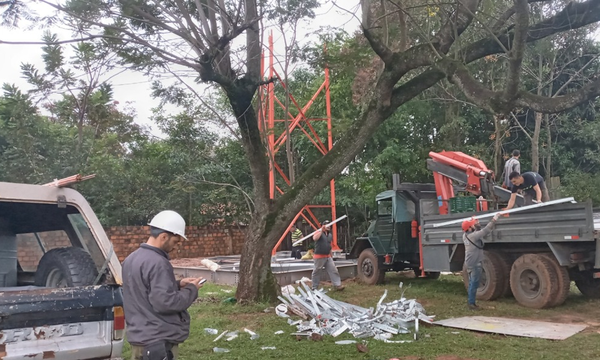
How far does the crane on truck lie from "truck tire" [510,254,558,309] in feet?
0.05

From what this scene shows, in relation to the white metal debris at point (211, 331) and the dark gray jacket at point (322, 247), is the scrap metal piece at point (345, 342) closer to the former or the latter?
the white metal debris at point (211, 331)

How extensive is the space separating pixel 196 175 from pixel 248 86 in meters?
12.5

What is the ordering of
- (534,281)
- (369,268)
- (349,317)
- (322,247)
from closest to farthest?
1. (349,317)
2. (534,281)
3. (322,247)
4. (369,268)

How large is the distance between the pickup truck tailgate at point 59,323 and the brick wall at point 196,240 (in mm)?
15146

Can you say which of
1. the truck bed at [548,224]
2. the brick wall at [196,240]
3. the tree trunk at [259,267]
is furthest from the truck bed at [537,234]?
the brick wall at [196,240]

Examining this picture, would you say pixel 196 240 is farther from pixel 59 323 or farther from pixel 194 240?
pixel 59 323

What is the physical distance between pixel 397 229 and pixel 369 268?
1359 mm

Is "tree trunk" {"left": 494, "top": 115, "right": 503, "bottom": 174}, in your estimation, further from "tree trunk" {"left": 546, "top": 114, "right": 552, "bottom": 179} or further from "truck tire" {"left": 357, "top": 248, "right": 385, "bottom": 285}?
"truck tire" {"left": 357, "top": 248, "right": 385, "bottom": 285}

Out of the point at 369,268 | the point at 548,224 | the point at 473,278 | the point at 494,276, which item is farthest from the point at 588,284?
the point at 369,268

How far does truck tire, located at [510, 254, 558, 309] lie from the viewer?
9.20 m

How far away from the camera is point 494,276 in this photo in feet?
33.6

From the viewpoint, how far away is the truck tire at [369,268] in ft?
43.5

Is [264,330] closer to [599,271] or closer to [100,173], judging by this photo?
[599,271]

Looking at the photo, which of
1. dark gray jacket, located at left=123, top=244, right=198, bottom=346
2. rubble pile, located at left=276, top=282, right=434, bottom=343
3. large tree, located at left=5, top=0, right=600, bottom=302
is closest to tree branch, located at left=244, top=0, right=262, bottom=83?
large tree, located at left=5, top=0, right=600, bottom=302
